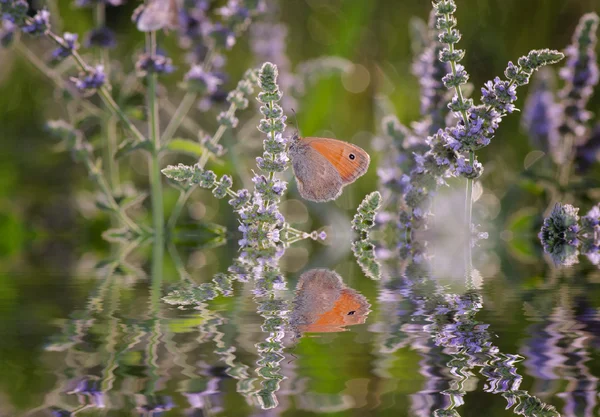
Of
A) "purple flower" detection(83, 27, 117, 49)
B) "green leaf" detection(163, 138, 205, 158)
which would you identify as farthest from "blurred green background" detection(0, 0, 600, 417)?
"green leaf" detection(163, 138, 205, 158)

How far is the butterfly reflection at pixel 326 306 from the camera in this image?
3.57 ft

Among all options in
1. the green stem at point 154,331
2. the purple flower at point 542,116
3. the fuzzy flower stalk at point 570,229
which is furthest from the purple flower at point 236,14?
the purple flower at point 542,116

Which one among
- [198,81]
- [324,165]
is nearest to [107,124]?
[198,81]

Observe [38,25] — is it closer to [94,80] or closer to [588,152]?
[94,80]

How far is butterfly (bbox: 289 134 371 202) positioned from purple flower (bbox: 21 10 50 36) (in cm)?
100

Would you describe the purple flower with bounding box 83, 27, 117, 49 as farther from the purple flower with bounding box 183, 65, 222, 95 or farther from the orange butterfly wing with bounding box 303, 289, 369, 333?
the orange butterfly wing with bounding box 303, 289, 369, 333

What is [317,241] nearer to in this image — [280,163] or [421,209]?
[421,209]

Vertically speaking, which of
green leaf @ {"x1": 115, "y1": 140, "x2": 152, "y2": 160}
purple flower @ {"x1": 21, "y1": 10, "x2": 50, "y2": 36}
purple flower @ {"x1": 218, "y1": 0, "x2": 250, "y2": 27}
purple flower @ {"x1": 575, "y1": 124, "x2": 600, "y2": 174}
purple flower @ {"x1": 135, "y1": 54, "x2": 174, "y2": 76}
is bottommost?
green leaf @ {"x1": 115, "y1": 140, "x2": 152, "y2": 160}

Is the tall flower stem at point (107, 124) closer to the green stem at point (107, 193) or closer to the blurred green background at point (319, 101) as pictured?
the green stem at point (107, 193)

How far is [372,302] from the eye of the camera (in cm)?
136

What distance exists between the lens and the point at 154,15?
116 inches

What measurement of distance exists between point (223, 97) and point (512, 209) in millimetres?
1619

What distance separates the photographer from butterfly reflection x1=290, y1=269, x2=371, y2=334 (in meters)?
1.09

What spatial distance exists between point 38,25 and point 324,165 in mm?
1173
